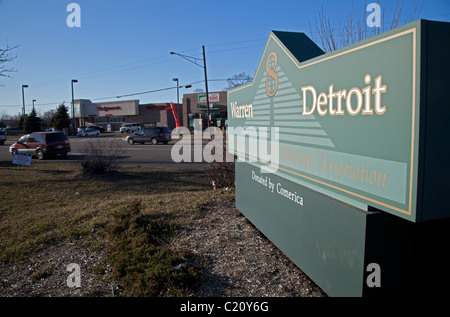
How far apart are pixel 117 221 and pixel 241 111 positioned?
9.87 ft

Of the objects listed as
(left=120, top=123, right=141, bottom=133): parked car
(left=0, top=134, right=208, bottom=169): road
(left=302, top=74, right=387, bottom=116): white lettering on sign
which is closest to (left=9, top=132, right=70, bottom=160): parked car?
(left=0, top=134, right=208, bottom=169): road

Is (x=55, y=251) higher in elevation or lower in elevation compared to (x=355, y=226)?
lower

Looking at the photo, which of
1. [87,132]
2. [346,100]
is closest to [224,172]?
[346,100]

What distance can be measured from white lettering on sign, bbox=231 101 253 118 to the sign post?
97cm

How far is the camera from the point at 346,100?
2760 mm

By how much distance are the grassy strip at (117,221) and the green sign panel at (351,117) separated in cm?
191

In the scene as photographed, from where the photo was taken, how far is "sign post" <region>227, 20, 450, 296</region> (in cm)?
211

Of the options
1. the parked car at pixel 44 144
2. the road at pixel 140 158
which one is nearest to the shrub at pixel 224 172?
the road at pixel 140 158

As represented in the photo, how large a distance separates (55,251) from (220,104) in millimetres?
46261

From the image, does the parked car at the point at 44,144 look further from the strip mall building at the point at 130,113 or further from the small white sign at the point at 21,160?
the strip mall building at the point at 130,113

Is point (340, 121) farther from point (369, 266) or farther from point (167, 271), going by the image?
point (167, 271)

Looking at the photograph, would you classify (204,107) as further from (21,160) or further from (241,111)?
(241,111)
